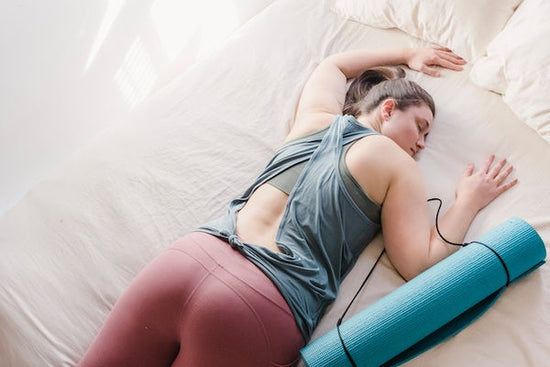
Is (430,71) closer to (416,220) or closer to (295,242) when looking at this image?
(416,220)

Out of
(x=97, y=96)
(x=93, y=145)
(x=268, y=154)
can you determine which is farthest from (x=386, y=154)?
(x=97, y=96)

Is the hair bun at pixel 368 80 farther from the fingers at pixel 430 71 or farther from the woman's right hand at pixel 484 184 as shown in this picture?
the woman's right hand at pixel 484 184

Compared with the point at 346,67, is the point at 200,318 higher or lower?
lower

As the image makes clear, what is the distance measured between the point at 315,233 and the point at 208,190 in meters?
0.39

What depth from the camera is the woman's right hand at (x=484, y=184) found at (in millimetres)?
1279

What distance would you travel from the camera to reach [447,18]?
63.8 inches

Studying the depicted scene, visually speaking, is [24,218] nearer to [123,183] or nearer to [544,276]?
[123,183]

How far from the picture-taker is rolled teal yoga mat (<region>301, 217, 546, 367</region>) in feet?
3.42

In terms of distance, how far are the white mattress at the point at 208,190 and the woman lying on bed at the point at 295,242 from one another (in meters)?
0.07

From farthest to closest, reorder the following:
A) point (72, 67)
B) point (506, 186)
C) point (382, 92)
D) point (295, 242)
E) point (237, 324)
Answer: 1. point (72, 67)
2. point (382, 92)
3. point (506, 186)
4. point (295, 242)
5. point (237, 324)

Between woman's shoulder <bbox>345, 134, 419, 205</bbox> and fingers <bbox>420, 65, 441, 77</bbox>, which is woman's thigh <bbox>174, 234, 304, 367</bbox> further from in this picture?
fingers <bbox>420, 65, 441, 77</bbox>

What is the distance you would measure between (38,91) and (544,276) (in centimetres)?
174

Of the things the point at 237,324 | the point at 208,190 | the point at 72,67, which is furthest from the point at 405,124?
the point at 72,67

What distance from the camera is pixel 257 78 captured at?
1739 mm
